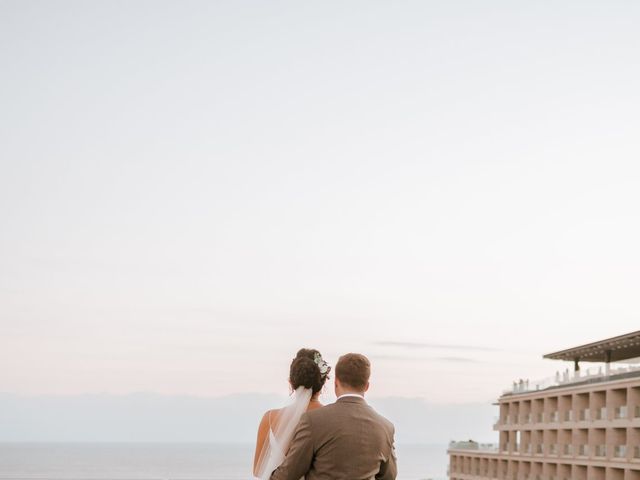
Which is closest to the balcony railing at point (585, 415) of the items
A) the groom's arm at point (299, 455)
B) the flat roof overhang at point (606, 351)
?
the flat roof overhang at point (606, 351)

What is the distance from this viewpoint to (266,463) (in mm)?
7613

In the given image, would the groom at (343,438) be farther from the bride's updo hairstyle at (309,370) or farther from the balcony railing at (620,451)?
the balcony railing at (620,451)

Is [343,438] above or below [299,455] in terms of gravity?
above

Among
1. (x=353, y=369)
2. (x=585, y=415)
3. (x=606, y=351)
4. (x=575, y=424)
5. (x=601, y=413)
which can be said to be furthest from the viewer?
(x=606, y=351)

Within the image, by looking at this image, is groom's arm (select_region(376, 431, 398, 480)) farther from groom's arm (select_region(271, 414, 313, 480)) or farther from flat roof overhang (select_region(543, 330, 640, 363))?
flat roof overhang (select_region(543, 330, 640, 363))

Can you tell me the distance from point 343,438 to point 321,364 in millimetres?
864

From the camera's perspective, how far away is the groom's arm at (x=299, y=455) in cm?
684

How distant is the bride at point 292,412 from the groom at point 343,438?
21.2 inches

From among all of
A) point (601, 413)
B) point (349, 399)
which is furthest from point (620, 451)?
point (349, 399)

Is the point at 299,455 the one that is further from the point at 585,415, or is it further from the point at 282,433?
the point at 585,415

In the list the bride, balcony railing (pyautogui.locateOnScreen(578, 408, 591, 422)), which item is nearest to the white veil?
the bride

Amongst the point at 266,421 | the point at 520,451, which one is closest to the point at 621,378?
the point at 520,451

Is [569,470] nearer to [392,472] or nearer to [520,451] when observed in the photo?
[520,451]

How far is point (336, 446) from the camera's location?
6.86 meters
